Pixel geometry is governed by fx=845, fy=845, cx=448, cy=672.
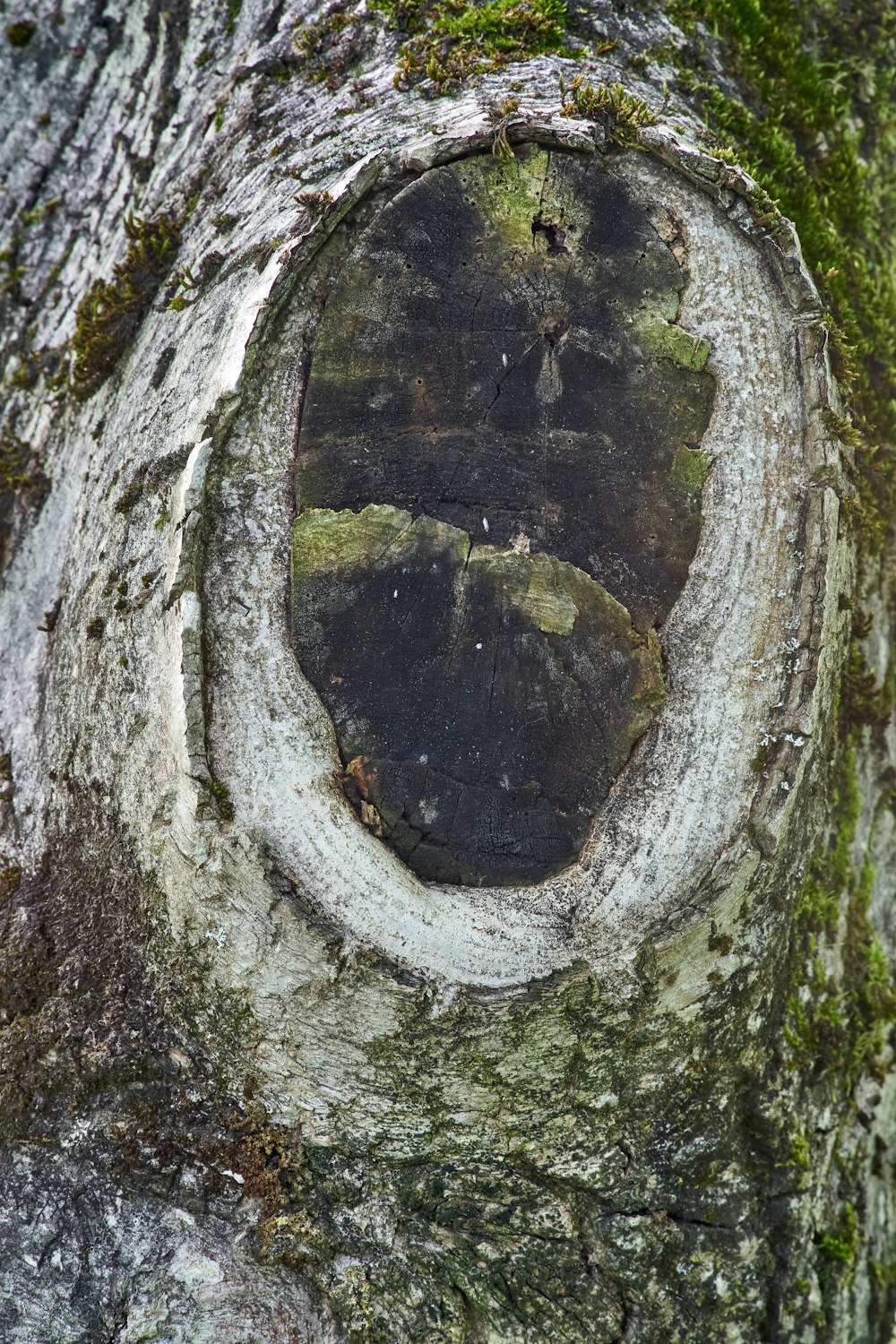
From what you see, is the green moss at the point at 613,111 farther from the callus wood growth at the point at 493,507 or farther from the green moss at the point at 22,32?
the green moss at the point at 22,32

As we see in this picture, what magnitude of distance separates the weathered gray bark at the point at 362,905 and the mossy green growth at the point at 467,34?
12cm

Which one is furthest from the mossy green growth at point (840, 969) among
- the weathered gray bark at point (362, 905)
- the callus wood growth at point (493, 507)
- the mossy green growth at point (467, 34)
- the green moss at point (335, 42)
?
the green moss at point (335, 42)

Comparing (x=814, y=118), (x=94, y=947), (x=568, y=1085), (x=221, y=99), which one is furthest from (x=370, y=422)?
(x=814, y=118)

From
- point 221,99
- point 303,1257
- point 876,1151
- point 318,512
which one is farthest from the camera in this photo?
point 876,1151

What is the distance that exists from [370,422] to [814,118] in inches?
91.1

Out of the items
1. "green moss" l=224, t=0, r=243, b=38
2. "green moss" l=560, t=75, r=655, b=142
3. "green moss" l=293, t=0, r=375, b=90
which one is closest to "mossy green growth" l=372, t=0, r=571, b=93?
"green moss" l=293, t=0, r=375, b=90

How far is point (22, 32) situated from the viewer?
3.48 m

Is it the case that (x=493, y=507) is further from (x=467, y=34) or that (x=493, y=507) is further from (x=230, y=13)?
(x=230, y=13)

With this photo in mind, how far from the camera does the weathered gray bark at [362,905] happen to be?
2.39 meters

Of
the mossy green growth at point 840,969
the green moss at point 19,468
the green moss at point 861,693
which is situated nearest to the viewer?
the mossy green growth at point 840,969

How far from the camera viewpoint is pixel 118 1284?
8.70ft

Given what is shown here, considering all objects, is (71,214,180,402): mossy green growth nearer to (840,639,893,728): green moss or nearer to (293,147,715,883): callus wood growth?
(293,147,715,883): callus wood growth

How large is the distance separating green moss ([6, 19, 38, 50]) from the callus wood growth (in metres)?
2.32

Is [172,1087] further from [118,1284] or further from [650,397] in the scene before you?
[650,397]
